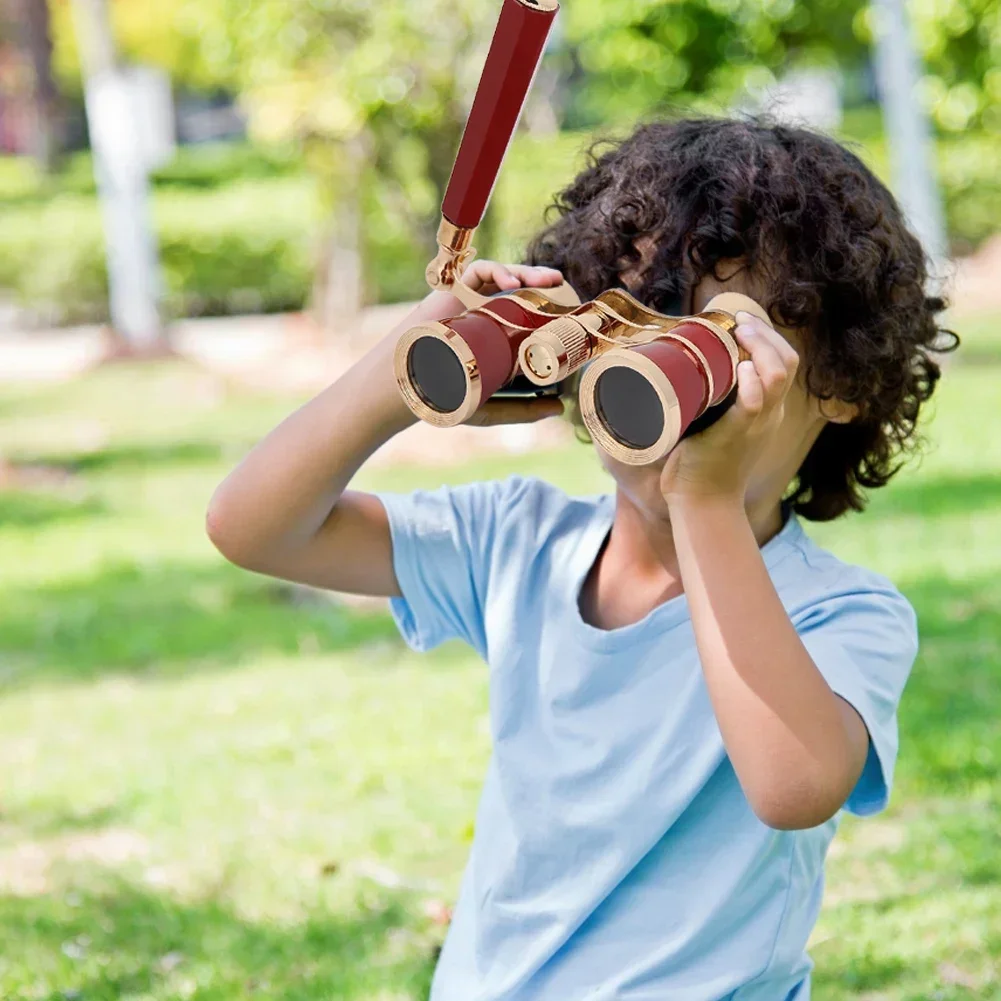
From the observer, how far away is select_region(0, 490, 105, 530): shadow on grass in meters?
6.48

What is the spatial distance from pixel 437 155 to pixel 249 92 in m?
1.80

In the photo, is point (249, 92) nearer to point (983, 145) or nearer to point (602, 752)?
point (983, 145)

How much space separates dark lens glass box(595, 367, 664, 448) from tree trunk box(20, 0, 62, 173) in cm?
2374

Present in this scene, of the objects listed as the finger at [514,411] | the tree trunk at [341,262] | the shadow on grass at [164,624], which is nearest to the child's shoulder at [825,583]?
the finger at [514,411]

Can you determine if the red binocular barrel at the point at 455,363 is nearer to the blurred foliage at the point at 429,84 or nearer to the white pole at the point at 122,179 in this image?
the blurred foliage at the point at 429,84

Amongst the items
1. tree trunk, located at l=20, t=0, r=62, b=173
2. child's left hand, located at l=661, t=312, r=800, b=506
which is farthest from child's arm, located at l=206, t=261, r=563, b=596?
tree trunk, located at l=20, t=0, r=62, b=173

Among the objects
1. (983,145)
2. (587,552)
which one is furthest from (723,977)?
(983,145)

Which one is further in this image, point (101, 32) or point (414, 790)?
point (101, 32)

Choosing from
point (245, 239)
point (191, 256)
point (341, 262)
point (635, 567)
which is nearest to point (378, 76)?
point (341, 262)

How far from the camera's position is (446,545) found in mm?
1867

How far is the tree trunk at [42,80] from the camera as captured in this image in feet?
77.9

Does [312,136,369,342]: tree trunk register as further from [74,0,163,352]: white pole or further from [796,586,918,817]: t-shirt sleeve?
[796,586,918,817]: t-shirt sleeve

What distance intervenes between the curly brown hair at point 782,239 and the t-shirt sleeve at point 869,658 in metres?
0.22

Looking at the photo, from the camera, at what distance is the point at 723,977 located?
1610 millimetres
